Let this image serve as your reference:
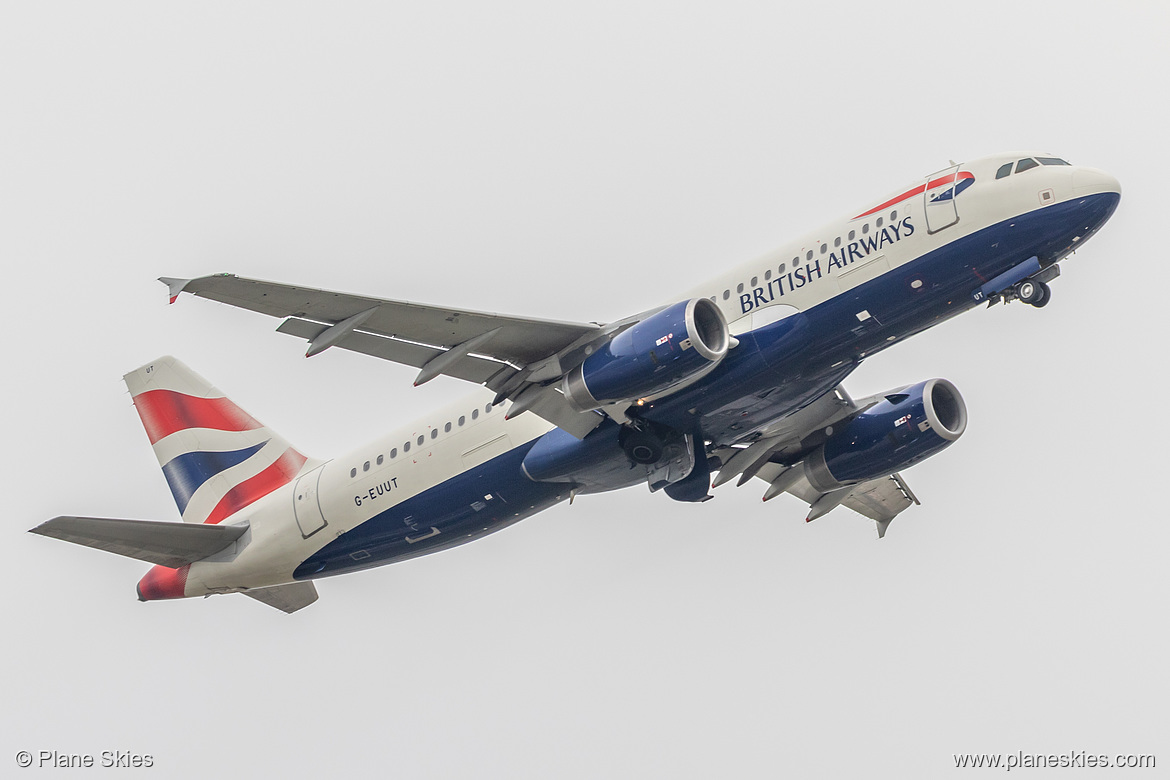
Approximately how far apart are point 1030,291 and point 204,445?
20.4 metres

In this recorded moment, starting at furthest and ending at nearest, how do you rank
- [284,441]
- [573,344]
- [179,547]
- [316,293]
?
[284,441] < [179,547] < [573,344] < [316,293]

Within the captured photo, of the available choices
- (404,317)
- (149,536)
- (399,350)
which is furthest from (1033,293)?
(149,536)

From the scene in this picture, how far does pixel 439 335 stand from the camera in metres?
24.7

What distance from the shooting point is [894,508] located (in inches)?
1367

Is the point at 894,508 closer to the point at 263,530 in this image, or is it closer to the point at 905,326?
the point at 905,326

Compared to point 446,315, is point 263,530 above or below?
below

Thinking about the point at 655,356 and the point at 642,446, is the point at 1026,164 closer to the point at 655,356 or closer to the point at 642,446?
the point at 655,356

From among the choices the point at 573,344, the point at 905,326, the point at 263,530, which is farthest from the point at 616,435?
the point at 263,530

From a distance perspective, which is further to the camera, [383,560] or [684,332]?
[383,560]

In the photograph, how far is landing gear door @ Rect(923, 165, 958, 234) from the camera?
77.7 feet

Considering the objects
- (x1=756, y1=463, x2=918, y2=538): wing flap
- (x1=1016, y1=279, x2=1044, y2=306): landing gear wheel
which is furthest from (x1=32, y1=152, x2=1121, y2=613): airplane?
(x1=756, y1=463, x2=918, y2=538): wing flap

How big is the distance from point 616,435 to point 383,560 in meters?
7.19

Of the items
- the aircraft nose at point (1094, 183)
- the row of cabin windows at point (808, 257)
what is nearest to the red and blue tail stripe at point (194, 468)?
the row of cabin windows at point (808, 257)

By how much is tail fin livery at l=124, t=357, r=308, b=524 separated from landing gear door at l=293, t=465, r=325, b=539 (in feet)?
5.73
